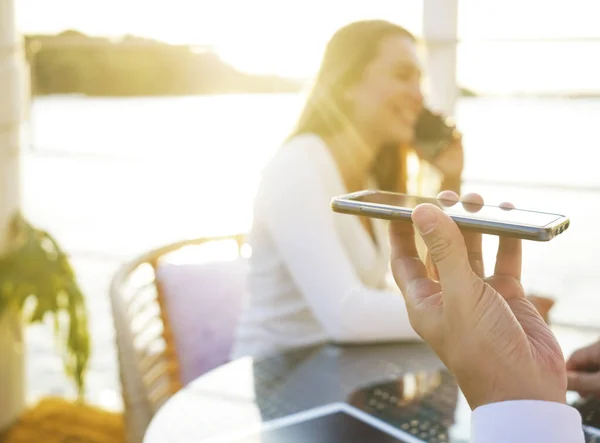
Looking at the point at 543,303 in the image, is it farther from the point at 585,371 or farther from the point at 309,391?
the point at 309,391

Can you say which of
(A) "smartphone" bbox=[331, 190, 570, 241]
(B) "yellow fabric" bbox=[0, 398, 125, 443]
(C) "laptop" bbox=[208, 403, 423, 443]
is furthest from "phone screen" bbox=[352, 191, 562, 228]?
(B) "yellow fabric" bbox=[0, 398, 125, 443]

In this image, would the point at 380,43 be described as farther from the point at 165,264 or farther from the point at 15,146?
the point at 15,146

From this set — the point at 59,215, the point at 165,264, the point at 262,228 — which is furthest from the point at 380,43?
the point at 59,215

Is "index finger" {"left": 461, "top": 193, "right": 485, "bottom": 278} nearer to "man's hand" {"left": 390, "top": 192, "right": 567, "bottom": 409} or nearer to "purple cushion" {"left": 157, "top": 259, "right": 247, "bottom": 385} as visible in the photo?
"man's hand" {"left": 390, "top": 192, "right": 567, "bottom": 409}

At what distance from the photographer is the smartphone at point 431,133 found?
1.85 metres

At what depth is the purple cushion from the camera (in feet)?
5.26

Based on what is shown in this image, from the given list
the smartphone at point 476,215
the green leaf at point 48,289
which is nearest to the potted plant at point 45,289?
the green leaf at point 48,289

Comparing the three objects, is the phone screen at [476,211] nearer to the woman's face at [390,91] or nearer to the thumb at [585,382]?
the thumb at [585,382]

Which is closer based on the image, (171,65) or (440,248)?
(440,248)

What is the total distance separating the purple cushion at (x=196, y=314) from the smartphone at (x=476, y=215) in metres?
0.80

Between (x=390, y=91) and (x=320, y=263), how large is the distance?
542mm

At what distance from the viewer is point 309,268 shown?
56.5 inches

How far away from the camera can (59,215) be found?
5.91 m

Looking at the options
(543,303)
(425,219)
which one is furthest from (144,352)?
(425,219)
